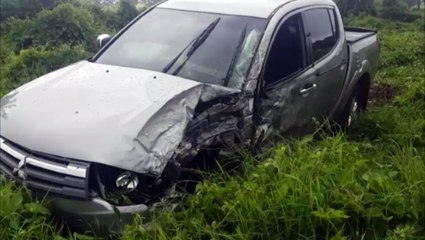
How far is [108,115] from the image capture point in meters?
3.28

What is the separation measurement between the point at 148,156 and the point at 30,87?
126cm

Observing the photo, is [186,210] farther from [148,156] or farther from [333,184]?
[333,184]

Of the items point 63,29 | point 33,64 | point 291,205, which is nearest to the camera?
point 291,205

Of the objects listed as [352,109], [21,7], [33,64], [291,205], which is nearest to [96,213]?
[291,205]

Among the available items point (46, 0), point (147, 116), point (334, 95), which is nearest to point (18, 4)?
point (46, 0)

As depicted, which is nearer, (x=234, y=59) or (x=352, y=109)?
(x=234, y=59)

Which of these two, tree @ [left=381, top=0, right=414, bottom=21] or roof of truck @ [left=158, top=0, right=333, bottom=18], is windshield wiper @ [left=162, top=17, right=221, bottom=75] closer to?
roof of truck @ [left=158, top=0, right=333, bottom=18]

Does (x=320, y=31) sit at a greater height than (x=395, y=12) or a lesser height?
greater

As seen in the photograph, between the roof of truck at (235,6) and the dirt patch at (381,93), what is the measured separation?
3.12 meters

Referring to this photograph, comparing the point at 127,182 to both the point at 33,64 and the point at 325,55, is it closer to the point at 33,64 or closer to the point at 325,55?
Result: the point at 325,55

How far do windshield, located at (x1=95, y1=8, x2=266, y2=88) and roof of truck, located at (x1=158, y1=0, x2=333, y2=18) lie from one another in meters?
0.06

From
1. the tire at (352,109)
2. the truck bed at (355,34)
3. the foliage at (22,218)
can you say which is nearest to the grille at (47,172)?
the foliage at (22,218)

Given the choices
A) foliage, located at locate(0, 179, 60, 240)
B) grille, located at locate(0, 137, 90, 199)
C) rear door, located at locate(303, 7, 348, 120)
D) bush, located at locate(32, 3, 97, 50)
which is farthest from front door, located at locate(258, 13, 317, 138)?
bush, located at locate(32, 3, 97, 50)

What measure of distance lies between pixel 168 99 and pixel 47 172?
0.87m
